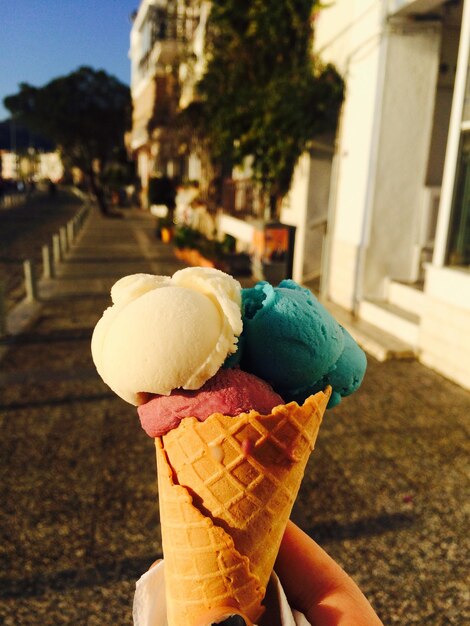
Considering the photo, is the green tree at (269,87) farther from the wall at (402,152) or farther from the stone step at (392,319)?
the stone step at (392,319)

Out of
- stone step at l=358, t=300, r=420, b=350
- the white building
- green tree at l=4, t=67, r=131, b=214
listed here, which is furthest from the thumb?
green tree at l=4, t=67, r=131, b=214

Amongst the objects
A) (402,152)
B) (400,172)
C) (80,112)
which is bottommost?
(400,172)

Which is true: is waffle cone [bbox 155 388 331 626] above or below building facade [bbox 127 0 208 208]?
below

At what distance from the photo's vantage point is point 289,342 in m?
1.52

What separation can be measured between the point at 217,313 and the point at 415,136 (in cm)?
782

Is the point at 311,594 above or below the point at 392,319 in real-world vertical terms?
above

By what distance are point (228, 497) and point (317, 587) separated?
0.42 m

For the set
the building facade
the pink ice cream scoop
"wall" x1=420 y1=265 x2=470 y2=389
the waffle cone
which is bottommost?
"wall" x1=420 y1=265 x2=470 y2=389

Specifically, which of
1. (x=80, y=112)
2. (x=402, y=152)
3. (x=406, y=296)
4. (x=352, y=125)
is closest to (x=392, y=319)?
(x=406, y=296)

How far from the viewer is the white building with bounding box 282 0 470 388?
21.9 feet

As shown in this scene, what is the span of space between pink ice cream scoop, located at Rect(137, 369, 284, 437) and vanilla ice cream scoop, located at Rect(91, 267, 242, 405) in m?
0.04

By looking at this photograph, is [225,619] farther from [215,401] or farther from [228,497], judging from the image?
[215,401]

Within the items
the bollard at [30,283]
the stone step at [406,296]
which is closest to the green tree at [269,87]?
the stone step at [406,296]

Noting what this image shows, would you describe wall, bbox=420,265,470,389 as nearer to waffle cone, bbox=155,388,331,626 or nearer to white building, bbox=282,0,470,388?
white building, bbox=282,0,470,388
